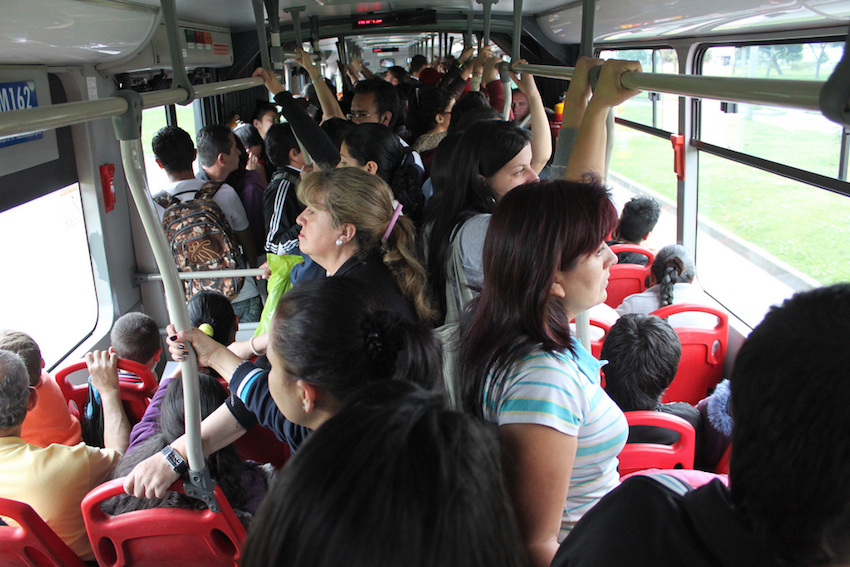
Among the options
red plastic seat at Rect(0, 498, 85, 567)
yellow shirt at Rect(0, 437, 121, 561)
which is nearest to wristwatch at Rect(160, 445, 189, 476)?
red plastic seat at Rect(0, 498, 85, 567)

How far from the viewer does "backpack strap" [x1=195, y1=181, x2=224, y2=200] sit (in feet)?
11.6

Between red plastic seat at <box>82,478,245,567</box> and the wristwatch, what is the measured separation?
3.2 inches

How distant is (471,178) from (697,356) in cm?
166

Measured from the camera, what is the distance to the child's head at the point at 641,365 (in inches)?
89.2

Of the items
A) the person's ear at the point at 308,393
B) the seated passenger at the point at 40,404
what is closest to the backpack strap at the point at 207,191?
the seated passenger at the point at 40,404

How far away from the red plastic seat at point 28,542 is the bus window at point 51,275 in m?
1.80

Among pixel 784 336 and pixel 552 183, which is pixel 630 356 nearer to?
pixel 552 183

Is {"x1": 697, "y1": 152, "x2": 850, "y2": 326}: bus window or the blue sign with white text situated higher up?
the blue sign with white text

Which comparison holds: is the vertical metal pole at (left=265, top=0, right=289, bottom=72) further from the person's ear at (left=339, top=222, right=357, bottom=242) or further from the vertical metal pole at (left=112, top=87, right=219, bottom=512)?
the vertical metal pole at (left=112, top=87, right=219, bottom=512)

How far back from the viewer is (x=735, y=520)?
2.36ft

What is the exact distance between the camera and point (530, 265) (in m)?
1.30

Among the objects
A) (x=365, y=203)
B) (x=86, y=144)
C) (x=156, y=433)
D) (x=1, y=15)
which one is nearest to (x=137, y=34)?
(x=86, y=144)

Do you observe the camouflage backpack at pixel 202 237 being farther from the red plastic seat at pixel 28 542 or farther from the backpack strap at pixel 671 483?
the backpack strap at pixel 671 483

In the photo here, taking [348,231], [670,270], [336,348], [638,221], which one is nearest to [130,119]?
[336,348]
